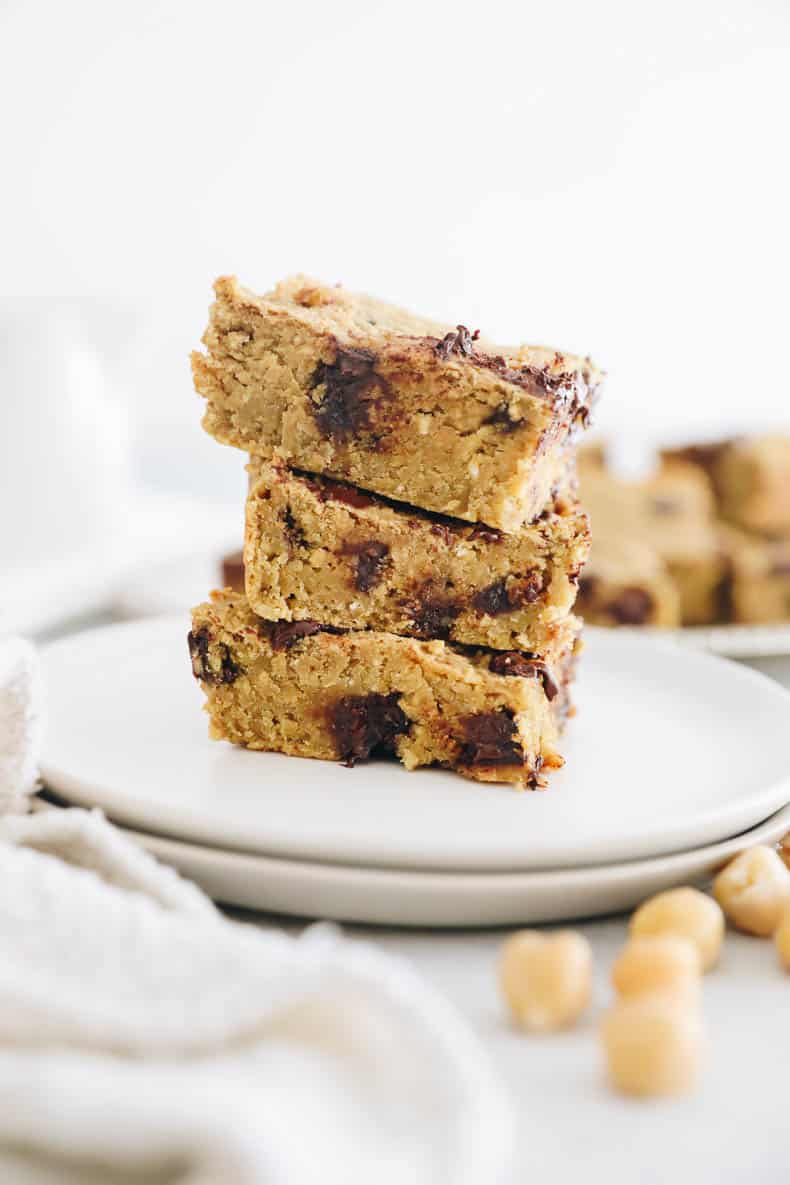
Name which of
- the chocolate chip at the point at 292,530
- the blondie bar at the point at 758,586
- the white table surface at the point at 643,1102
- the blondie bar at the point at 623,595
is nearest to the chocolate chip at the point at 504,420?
the chocolate chip at the point at 292,530

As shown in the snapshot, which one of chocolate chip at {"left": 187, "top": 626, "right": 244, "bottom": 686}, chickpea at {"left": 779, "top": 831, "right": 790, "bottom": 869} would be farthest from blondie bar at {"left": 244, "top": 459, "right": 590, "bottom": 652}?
chickpea at {"left": 779, "top": 831, "right": 790, "bottom": 869}

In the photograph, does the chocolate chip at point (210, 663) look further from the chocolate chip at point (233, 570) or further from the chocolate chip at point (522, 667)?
the chocolate chip at point (233, 570)

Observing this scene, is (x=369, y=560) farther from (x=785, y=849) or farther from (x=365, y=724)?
(x=785, y=849)

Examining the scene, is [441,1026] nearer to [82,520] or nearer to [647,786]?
[647,786]

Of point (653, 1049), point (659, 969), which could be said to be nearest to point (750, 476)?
point (659, 969)

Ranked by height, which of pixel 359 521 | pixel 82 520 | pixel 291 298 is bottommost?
pixel 82 520

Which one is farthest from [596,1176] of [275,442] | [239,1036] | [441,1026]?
[275,442]

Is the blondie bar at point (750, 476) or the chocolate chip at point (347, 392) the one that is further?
the blondie bar at point (750, 476)
